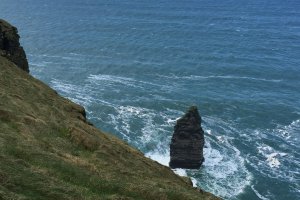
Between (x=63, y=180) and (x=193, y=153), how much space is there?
6831 cm

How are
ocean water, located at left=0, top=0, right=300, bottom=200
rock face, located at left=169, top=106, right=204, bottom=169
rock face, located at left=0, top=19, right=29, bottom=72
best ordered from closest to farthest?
rock face, located at left=0, top=19, right=29, bottom=72 → rock face, located at left=169, top=106, right=204, bottom=169 → ocean water, located at left=0, top=0, right=300, bottom=200

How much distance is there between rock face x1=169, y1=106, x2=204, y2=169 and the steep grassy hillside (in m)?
45.2

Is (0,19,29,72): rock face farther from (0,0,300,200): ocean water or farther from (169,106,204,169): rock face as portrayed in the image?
(0,0,300,200): ocean water

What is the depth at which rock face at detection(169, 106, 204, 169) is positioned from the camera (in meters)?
93.9

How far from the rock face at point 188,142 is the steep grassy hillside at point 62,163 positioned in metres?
45.2

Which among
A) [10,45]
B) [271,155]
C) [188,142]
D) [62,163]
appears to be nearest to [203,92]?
[271,155]

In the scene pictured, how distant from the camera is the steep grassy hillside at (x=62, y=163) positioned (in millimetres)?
29516

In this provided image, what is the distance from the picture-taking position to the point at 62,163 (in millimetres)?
33625

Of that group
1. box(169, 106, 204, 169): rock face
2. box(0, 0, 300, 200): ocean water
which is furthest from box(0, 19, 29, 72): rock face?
box(0, 0, 300, 200): ocean water

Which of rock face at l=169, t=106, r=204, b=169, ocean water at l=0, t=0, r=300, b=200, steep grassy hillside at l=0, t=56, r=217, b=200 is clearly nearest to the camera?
steep grassy hillside at l=0, t=56, r=217, b=200

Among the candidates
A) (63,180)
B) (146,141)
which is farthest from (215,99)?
(63,180)

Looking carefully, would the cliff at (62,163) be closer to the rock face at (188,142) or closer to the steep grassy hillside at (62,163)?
the steep grassy hillside at (62,163)

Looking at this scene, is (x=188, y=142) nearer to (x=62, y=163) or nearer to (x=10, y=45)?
(x=10, y=45)

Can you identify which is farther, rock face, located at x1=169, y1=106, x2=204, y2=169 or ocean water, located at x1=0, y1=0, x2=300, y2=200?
ocean water, located at x1=0, y1=0, x2=300, y2=200
